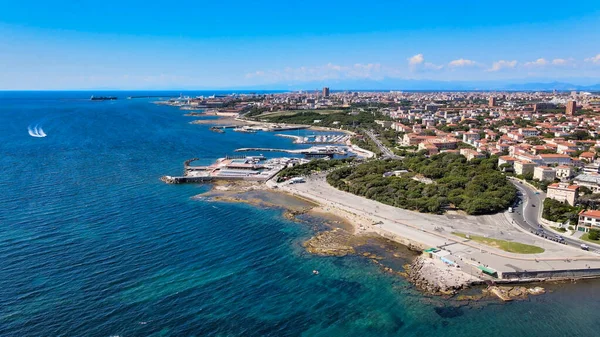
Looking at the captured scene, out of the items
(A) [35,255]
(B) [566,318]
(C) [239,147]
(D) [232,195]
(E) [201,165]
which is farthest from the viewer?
(C) [239,147]

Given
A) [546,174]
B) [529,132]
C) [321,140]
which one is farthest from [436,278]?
[529,132]

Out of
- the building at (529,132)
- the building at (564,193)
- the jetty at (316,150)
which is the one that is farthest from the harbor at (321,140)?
the building at (564,193)

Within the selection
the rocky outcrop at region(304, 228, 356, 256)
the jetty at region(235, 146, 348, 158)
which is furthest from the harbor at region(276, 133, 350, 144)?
the rocky outcrop at region(304, 228, 356, 256)

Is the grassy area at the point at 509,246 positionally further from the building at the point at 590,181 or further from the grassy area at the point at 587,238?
the building at the point at 590,181

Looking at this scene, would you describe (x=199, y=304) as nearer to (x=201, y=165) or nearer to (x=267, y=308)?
(x=267, y=308)

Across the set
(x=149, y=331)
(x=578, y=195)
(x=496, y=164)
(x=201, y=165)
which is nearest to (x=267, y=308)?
(x=149, y=331)
